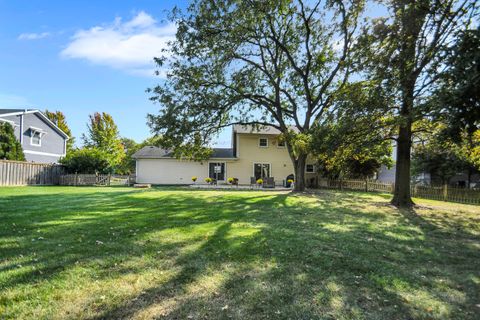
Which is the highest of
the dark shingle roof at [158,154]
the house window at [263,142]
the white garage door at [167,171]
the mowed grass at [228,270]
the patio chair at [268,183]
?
the house window at [263,142]

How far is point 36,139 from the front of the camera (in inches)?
1148

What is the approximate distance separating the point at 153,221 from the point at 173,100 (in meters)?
10.8

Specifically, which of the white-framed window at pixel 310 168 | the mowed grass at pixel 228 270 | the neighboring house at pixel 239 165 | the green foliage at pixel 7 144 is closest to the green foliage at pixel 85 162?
the neighboring house at pixel 239 165

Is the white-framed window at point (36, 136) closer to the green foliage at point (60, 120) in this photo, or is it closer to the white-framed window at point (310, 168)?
the green foliage at point (60, 120)

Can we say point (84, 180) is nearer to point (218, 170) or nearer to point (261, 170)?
point (218, 170)

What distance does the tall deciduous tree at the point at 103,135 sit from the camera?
43844mm

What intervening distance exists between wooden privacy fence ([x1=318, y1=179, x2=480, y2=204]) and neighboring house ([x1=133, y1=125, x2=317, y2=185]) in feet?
11.6

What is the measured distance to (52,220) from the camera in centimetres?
729

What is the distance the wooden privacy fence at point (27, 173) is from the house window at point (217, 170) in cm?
1272

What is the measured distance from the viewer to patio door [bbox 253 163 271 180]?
2897 cm

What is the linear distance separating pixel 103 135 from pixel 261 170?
2685 centimetres

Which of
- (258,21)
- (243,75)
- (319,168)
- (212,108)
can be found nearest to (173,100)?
(212,108)

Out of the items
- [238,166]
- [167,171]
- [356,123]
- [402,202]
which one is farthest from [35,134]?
[402,202]

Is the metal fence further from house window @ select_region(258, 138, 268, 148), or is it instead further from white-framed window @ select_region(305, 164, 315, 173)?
house window @ select_region(258, 138, 268, 148)
